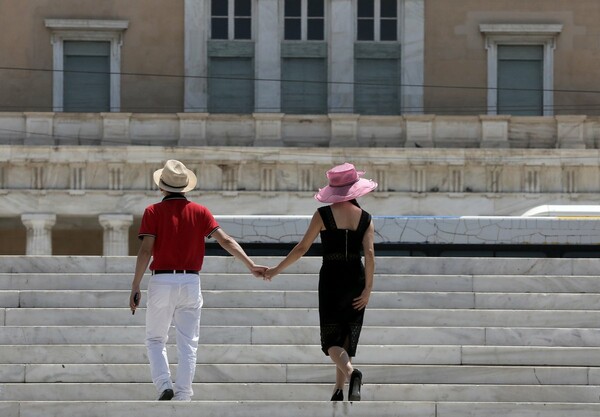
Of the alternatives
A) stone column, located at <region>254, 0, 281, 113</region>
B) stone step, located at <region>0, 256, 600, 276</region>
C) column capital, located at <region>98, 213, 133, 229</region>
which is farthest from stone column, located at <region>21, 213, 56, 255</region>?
stone step, located at <region>0, 256, 600, 276</region>

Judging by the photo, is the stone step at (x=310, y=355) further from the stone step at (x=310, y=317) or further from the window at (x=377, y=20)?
the window at (x=377, y=20)

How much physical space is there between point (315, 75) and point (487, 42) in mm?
3755

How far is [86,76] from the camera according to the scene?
45969 millimetres

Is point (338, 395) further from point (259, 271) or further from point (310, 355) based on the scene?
point (310, 355)

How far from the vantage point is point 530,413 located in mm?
16188

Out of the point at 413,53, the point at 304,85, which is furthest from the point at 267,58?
the point at 413,53

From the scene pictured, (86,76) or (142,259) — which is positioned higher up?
(86,76)

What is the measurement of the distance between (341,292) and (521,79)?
30.2 m

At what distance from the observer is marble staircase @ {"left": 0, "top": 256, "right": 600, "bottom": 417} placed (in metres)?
17.0

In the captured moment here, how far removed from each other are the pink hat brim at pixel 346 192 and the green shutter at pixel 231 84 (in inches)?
1144

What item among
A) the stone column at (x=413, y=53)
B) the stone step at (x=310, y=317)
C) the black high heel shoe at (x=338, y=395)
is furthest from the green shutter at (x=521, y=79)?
the black high heel shoe at (x=338, y=395)

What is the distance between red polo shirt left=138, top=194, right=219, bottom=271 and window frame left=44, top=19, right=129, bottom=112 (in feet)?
95.0

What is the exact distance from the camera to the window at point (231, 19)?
4638 centimetres

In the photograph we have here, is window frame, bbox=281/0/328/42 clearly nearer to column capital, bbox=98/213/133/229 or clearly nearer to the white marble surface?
column capital, bbox=98/213/133/229
